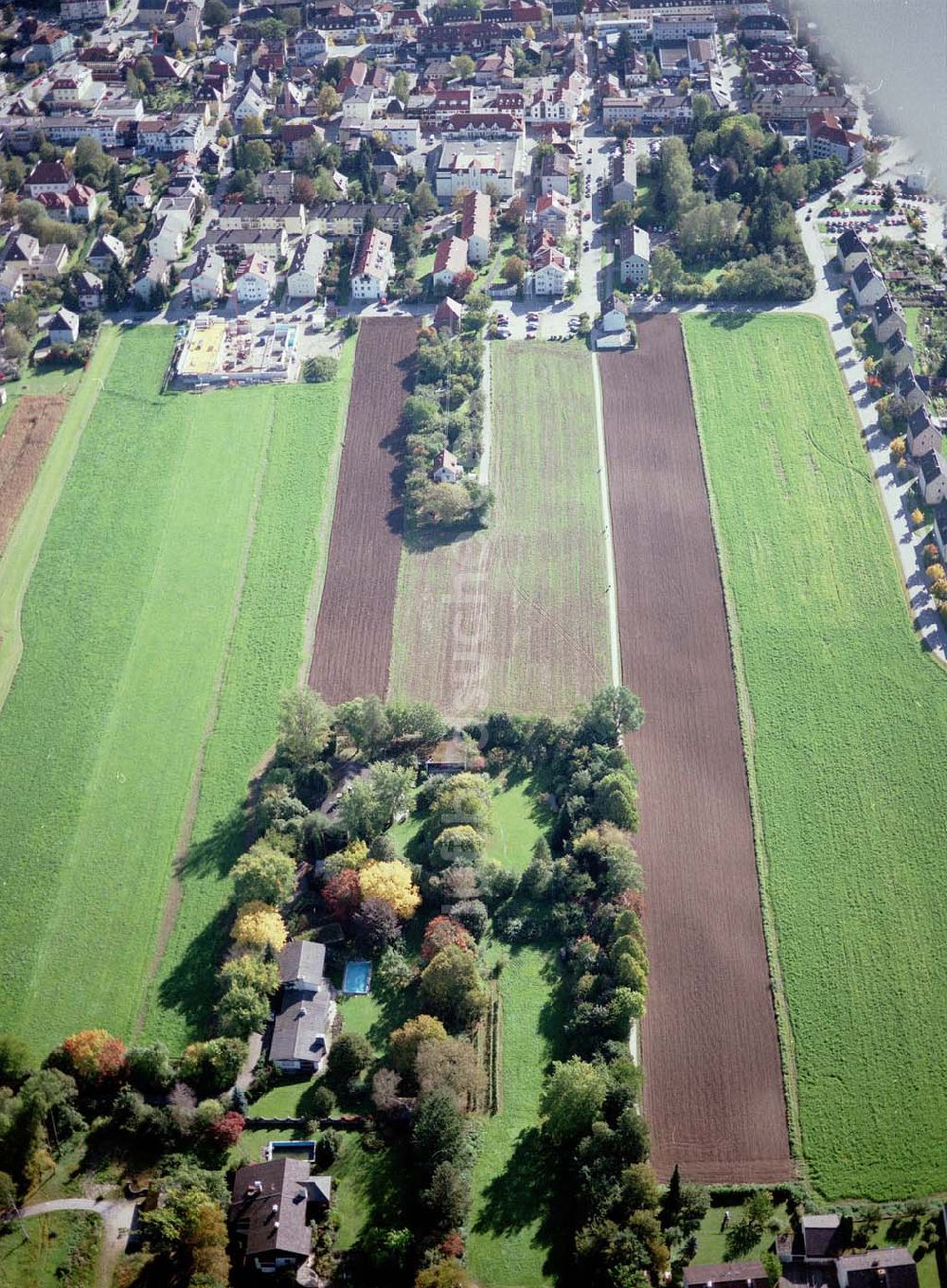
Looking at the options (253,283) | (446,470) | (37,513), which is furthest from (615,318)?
(37,513)

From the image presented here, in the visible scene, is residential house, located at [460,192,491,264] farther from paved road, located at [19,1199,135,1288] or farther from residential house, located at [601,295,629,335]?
paved road, located at [19,1199,135,1288]

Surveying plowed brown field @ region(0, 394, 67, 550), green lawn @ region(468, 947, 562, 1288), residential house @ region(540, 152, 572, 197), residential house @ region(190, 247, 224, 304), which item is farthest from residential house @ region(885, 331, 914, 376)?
plowed brown field @ region(0, 394, 67, 550)

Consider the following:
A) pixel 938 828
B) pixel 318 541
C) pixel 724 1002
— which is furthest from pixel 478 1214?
pixel 318 541

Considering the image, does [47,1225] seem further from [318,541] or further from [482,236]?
[482,236]

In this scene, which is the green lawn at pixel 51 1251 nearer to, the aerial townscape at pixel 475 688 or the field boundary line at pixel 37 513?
the aerial townscape at pixel 475 688

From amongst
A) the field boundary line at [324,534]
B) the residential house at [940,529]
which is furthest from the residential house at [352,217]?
the residential house at [940,529]
